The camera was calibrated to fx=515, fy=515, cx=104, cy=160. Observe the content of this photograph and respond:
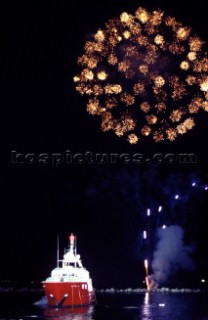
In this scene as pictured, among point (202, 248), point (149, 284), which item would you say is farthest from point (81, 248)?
point (202, 248)

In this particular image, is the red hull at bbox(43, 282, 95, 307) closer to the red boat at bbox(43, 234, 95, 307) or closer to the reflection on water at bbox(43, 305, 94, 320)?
the red boat at bbox(43, 234, 95, 307)

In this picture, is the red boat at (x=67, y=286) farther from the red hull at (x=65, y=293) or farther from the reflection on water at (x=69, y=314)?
the reflection on water at (x=69, y=314)

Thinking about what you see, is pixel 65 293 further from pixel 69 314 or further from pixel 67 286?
pixel 69 314

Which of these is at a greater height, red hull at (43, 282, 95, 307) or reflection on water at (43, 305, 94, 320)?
red hull at (43, 282, 95, 307)

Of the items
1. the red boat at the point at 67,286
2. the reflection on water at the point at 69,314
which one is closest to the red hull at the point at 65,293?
the red boat at the point at 67,286

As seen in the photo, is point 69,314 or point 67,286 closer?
point 69,314

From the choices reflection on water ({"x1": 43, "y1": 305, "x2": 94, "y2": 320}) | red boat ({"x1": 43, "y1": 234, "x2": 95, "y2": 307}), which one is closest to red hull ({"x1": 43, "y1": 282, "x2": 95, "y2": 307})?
red boat ({"x1": 43, "y1": 234, "x2": 95, "y2": 307})

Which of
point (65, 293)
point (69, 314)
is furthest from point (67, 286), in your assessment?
point (69, 314)

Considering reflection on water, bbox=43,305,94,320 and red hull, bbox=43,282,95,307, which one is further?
red hull, bbox=43,282,95,307

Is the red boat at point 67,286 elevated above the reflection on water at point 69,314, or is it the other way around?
the red boat at point 67,286
